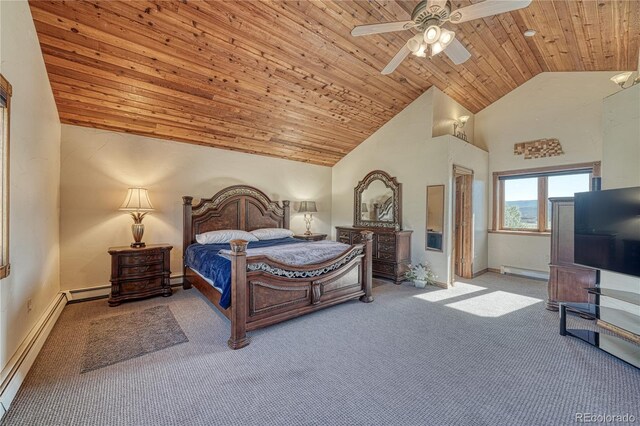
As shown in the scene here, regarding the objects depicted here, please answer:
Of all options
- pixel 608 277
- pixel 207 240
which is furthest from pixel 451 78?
pixel 207 240

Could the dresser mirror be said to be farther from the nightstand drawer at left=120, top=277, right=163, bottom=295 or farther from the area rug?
the nightstand drawer at left=120, top=277, right=163, bottom=295

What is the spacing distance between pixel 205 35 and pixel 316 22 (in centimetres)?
123

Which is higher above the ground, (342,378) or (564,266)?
(564,266)

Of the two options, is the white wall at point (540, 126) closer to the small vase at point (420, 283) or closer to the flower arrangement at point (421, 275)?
the flower arrangement at point (421, 275)

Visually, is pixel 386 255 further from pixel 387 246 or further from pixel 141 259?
pixel 141 259

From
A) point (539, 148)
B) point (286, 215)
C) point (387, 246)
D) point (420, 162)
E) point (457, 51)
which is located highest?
point (457, 51)

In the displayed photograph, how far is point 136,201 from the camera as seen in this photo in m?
3.65

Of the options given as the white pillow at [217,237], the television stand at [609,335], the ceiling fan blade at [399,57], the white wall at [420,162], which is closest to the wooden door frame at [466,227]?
the white wall at [420,162]

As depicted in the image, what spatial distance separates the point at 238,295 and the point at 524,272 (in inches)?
213

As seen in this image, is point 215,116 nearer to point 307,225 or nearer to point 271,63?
point 271,63

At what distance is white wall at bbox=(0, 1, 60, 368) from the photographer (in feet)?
6.19

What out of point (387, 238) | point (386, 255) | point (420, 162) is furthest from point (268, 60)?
point (386, 255)

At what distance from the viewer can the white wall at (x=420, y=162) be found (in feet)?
14.7

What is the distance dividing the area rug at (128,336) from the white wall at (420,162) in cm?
395
